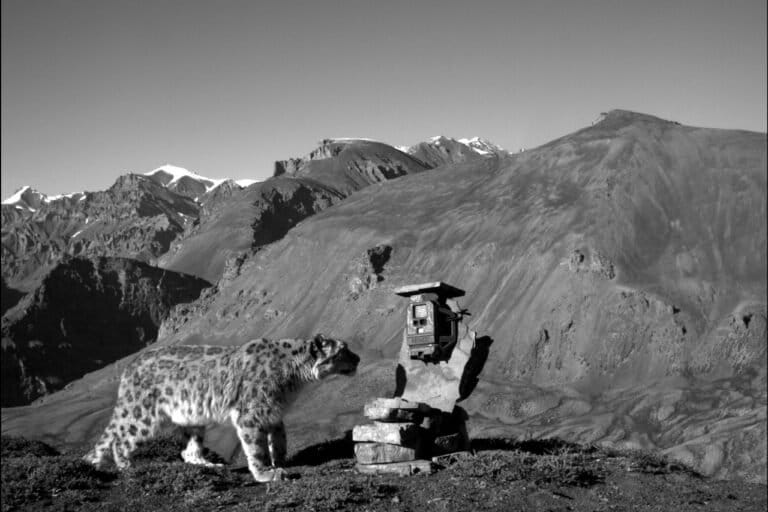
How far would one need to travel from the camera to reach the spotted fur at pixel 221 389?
638 inches

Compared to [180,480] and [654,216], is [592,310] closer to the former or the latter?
[654,216]

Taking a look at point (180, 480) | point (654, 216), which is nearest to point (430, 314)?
point (180, 480)

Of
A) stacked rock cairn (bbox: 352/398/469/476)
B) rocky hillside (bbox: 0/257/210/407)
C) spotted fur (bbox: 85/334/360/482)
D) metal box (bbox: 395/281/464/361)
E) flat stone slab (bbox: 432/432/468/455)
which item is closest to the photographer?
stacked rock cairn (bbox: 352/398/469/476)

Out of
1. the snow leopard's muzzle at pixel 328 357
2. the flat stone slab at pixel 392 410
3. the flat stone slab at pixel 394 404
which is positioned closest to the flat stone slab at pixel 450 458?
the flat stone slab at pixel 392 410

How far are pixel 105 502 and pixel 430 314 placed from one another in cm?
689

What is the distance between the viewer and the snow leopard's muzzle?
1697 centimetres

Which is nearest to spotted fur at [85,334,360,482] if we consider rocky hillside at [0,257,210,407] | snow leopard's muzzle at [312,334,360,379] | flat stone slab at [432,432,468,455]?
snow leopard's muzzle at [312,334,360,379]

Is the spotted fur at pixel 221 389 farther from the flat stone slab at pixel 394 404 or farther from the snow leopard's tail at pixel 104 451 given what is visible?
the flat stone slab at pixel 394 404

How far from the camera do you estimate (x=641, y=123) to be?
114m

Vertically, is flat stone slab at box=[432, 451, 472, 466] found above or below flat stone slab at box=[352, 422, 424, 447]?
below

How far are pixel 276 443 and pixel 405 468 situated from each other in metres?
2.53

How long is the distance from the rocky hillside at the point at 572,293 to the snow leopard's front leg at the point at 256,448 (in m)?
41.1

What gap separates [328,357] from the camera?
56.0ft

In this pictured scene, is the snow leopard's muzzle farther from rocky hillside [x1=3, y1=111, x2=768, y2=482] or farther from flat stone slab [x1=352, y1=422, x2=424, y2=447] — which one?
rocky hillside [x1=3, y1=111, x2=768, y2=482]
